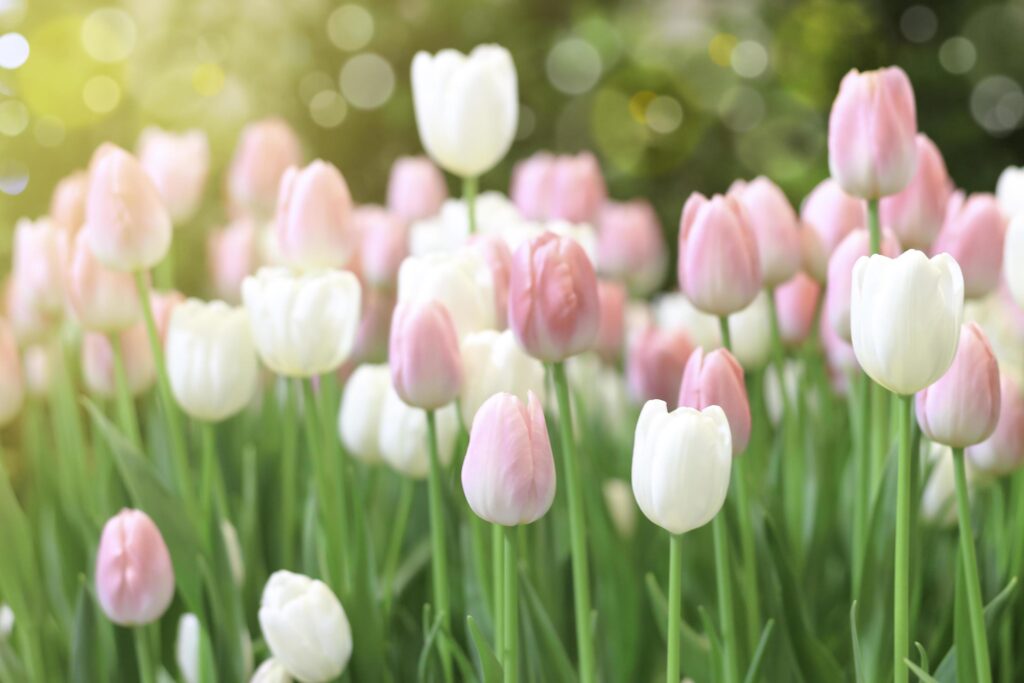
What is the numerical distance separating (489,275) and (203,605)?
0.30 metres

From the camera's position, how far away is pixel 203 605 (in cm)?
80

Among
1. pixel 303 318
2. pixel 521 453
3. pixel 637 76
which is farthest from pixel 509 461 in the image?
pixel 637 76

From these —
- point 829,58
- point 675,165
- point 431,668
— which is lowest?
point 431,668

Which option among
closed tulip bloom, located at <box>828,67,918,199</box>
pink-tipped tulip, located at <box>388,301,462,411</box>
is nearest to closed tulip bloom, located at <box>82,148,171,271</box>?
pink-tipped tulip, located at <box>388,301,462,411</box>

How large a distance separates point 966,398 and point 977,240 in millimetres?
210

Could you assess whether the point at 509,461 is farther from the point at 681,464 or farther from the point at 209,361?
the point at 209,361

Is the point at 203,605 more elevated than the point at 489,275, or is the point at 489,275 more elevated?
the point at 489,275

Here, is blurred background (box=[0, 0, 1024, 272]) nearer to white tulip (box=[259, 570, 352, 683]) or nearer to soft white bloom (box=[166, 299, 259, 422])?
soft white bloom (box=[166, 299, 259, 422])

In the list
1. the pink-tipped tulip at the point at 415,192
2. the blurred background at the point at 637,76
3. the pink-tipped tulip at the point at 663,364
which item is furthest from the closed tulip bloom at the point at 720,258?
the blurred background at the point at 637,76

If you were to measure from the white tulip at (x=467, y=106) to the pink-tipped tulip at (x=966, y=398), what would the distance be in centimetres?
39

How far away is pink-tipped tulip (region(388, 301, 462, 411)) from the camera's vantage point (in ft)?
2.15

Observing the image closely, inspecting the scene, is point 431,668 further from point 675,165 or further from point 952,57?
point 952,57

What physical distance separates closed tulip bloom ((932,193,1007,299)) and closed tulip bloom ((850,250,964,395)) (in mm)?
218

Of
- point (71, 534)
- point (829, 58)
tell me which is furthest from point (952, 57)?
point (71, 534)
